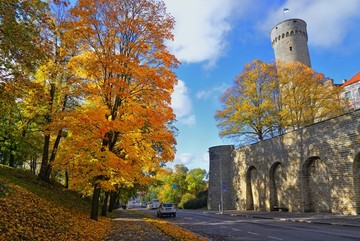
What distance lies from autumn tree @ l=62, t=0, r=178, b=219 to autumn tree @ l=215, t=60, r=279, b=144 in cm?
2490

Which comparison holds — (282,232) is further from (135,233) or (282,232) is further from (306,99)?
(306,99)

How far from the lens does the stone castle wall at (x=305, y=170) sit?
79.5ft

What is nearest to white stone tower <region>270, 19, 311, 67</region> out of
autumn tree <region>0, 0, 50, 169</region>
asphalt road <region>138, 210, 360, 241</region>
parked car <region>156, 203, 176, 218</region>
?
parked car <region>156, 203, 176, 218</region>

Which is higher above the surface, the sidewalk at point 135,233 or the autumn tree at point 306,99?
the autumn tree at point 306,99

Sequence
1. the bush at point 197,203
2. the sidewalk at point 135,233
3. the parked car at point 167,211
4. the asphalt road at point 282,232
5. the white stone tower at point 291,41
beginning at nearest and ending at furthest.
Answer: the sidewalk at point 135,233
the asphalt road at point 282,232
the parked car at point 167,211
the white stone tower at point 291,41
the bush at point 197,203

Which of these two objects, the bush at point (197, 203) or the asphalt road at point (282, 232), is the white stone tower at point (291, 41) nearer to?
the bush at point (197, 203)

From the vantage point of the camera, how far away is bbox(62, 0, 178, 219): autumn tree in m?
14.5

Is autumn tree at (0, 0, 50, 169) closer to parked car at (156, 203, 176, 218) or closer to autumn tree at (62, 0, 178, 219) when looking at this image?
autumn tree at (62, 0, 178, 219)

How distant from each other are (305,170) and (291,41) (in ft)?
121

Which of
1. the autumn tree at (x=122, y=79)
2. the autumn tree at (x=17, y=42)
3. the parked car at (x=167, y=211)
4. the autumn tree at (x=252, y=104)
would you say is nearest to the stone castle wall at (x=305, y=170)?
the autumn tree at (x=252, y=104)

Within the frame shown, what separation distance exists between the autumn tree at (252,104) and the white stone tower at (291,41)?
19.5m

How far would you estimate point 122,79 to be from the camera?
1498 centimetres

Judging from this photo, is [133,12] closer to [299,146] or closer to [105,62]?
[105,62]

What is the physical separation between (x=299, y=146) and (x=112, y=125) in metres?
22.3
